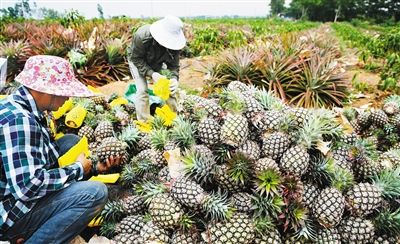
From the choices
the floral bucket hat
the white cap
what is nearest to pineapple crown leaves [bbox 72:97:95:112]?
the white cap

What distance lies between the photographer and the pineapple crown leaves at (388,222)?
242cm

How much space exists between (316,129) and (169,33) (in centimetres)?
244

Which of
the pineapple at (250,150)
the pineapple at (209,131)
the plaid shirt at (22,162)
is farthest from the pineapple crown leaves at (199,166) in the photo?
the plaid shirt at (22,162)

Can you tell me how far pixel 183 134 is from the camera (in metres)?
2.66

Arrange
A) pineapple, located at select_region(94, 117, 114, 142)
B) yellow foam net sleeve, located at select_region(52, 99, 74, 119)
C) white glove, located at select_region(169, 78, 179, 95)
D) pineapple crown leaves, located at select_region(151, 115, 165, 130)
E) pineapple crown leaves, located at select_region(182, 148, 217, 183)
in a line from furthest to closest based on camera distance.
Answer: white glove, located at select_region(169, 78, 179, 95), yellow foam net sleeve, located at select_region(52, 99, 74, 119), pineapple, located at select_region(94, 117, 114, 142), pineapple crown leaves, located at select_region(151, 115, 165, 130), pineapple crown leaves, located at select_region(182, 148, 217, 183)

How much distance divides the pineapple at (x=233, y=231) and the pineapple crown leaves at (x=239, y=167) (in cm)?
25

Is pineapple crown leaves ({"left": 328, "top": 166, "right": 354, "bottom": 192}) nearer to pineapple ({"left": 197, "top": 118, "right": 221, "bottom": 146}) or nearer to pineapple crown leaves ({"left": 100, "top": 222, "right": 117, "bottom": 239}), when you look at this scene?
pineapple ({"left": 197, "top": 118, "right": 221, "bottom": 146})

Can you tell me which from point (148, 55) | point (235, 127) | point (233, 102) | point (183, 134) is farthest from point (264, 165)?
point (148, 55)

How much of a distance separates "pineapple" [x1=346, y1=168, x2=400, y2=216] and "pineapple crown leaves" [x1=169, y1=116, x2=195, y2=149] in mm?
1219

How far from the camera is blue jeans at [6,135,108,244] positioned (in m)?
2.31

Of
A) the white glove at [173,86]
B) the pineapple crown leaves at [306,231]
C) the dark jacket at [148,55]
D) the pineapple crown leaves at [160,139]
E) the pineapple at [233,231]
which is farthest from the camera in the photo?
the dark jacket at [148,55]

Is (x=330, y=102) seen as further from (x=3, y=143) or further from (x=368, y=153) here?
(x=3, y=143)

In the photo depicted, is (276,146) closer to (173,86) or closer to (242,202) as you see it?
(242,202)

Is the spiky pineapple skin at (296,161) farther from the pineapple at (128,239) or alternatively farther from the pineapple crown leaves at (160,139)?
the pineapple at (128,239)
